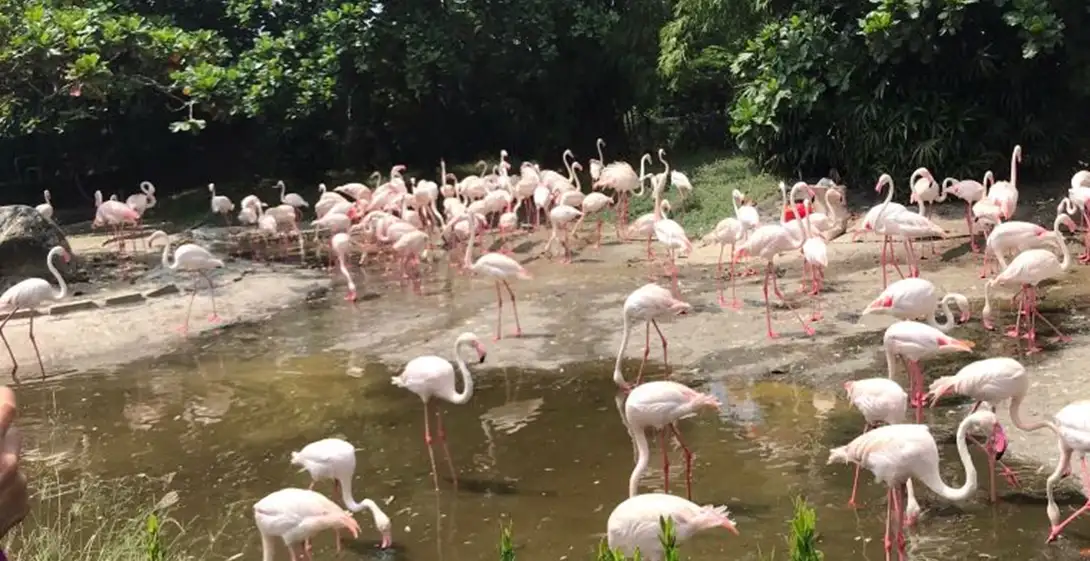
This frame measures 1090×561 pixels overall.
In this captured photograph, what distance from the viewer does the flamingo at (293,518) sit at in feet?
14.7

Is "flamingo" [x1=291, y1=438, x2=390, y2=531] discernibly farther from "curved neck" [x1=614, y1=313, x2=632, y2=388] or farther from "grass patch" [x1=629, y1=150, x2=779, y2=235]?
"grass patch" [x1=629, y1=150, x2=779, y2=235]

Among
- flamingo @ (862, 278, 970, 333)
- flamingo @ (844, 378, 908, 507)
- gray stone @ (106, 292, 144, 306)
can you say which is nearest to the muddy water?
flamingo @ (844, 378, 908, 507)

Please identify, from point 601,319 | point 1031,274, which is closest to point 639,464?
point 1031,274

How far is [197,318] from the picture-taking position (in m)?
10.6

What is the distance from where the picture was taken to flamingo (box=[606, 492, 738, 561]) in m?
4.09

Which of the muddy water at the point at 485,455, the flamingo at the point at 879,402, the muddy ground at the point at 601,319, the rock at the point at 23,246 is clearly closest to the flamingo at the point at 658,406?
the muddy water at the point at 485,455

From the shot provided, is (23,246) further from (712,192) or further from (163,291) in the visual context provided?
(712,192)

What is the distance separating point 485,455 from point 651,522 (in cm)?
222

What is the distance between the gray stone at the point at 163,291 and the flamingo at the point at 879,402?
8.80m

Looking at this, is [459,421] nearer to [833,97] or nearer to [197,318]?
[197,318]

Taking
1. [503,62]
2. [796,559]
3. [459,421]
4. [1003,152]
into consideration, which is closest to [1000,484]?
[796,559]

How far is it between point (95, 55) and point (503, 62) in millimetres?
8659

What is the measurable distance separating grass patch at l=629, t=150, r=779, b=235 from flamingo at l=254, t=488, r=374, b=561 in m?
9.14

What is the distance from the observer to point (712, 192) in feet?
48.5
